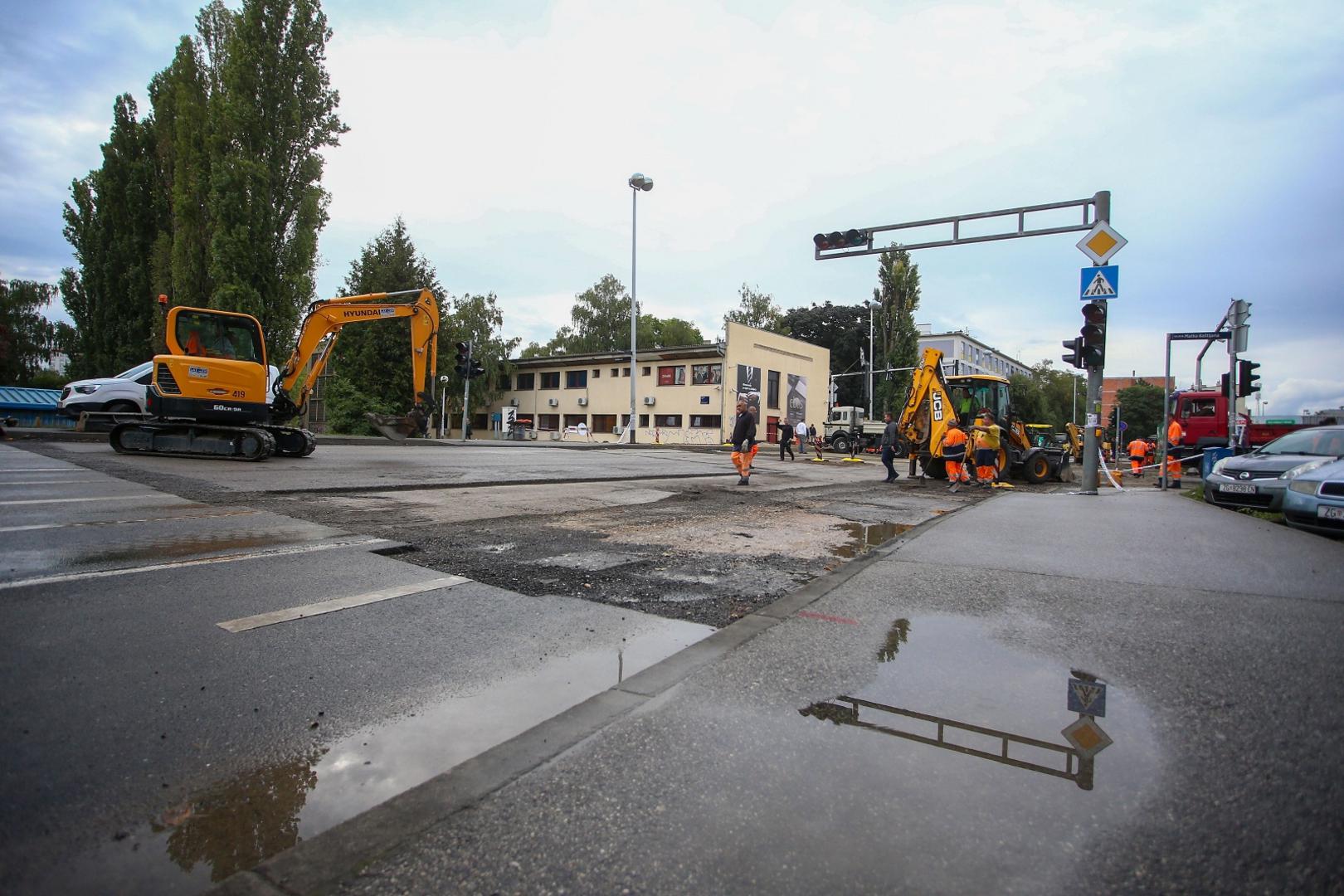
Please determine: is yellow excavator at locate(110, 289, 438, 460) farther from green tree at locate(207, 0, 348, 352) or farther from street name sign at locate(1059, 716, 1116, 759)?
street name sign at locate(1059, 716, 1116, 759)

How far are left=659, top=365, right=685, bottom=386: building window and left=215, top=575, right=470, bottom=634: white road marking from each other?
44318mm

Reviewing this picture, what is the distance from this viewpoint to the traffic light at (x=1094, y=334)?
13773mm

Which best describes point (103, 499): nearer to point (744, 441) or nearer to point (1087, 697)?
point (1087, 697)

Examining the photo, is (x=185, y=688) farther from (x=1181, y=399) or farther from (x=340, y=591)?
(x=1181, y=399)

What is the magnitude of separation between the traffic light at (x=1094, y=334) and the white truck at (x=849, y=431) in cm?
2225

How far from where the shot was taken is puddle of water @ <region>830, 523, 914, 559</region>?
6.62 meters

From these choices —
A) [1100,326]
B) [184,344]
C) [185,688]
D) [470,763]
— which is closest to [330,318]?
[184,344]

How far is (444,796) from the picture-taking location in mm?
2096

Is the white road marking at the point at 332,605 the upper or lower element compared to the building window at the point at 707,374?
lower

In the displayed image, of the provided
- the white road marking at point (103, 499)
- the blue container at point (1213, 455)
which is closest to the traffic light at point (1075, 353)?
the blue container at point (1213, 455)

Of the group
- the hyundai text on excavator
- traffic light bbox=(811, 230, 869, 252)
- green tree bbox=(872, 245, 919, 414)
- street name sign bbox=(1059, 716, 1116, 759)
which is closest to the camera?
street name sign bbox=(1059, 716, 1116, 759)

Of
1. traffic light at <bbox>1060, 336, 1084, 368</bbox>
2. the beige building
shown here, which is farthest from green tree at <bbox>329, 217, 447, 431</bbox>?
traffic light at <bbox>1060, 336, 1084, 368</bbox>

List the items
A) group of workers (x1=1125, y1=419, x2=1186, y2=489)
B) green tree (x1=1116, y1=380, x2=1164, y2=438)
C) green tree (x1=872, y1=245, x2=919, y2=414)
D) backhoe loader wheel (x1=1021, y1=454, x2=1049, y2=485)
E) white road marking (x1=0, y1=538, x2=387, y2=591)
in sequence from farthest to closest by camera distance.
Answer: green tree (x1=1116, y1=380, x2=1164, y2=438)
green tree (x1=872, y1=245, x2=919, y2=414)
group of workers (x1=1125, y1=419, x2=1186, y2=489)
backhoe loader wheel (x1=1021, y1=454, x2=1049, y2=485)
white road marking (x1=0, y1=538, x2=387, y2=591)

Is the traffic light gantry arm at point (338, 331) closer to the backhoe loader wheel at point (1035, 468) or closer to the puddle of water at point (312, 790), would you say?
the puddle of water at point (312, 790)
